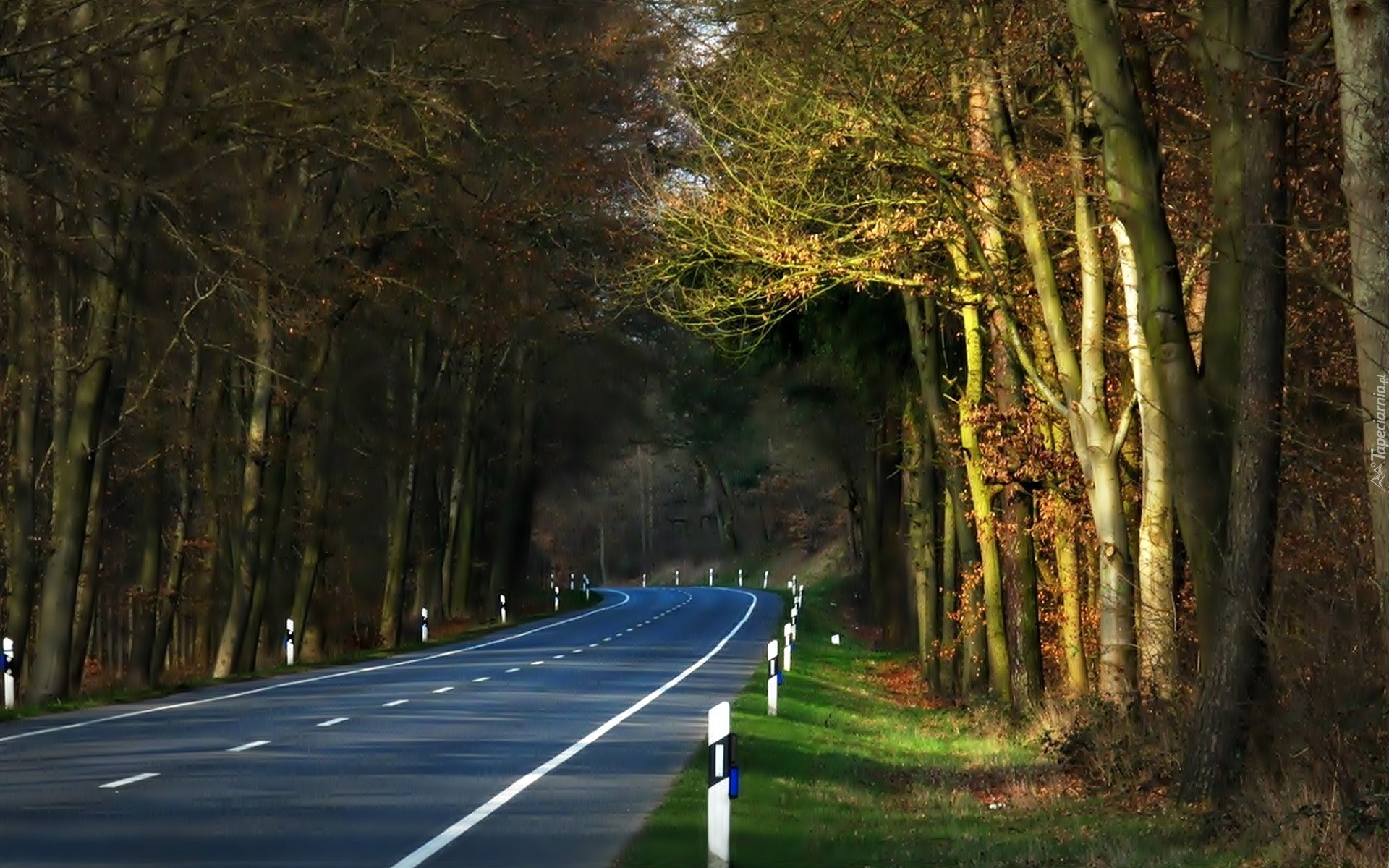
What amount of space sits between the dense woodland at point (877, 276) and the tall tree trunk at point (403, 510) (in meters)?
5.07

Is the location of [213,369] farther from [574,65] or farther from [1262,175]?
[1262,175]

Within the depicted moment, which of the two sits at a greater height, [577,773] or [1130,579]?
[1130,579]

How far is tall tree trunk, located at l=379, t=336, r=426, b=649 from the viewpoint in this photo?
54.6 meters

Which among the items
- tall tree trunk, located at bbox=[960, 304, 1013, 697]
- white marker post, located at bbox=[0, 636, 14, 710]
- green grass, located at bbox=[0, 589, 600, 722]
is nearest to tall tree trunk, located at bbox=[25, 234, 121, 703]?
green grass, located at bbox=[0, 589, 600, 722]

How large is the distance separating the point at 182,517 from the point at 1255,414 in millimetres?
37801

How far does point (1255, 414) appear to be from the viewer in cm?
1432

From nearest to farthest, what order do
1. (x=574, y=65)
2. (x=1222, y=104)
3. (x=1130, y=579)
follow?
(x=1222, y=104), (x=1130, y=579), (x=574, y=65)

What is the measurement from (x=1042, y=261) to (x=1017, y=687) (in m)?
7.56

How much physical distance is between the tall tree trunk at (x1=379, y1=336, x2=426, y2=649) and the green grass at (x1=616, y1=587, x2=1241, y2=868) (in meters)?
28.1

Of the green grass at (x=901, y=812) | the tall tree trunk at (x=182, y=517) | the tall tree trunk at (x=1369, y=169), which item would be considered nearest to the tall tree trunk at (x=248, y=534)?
the tall tree trunk at (x=182, y=517)

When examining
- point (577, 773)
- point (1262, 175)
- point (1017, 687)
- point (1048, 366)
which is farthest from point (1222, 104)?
point (1017, 687)

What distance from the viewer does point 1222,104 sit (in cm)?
1569

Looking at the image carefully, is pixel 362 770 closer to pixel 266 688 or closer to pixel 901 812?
pixel 901 812

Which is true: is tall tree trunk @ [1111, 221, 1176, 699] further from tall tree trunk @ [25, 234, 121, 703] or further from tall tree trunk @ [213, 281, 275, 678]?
tall tree trunk @ [213, 281, 275, 678]
